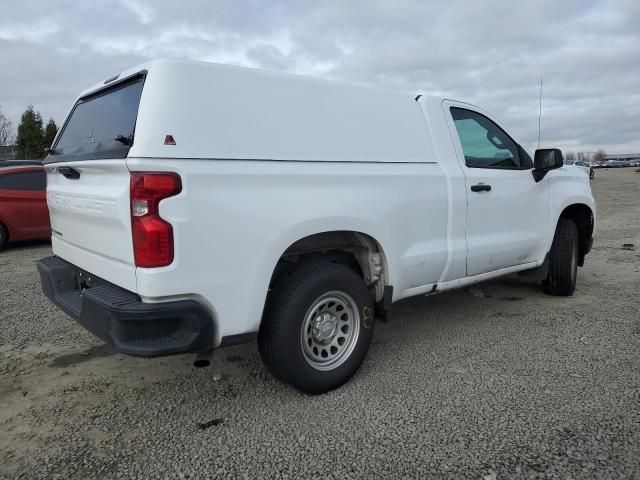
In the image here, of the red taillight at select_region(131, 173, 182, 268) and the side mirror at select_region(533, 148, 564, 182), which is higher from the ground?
the side mirror at select_region(533, 148, 564, 182)

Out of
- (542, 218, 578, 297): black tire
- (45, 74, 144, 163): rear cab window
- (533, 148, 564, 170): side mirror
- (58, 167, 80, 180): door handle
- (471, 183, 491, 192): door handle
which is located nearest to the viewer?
(45, 74, 144, 163): rear cab window

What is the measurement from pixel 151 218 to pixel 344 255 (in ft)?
5.00

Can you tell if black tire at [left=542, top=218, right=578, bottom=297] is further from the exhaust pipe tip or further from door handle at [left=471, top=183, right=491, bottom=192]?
the exhaust pipe tip

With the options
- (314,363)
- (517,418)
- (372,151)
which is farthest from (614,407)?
(372,151)

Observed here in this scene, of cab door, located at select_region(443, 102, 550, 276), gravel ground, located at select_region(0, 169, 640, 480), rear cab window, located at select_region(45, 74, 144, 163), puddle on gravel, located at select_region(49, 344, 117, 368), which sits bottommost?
gravel ground, located at select_region(0, 169, 640, 480)

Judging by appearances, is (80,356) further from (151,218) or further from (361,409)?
(361,409)

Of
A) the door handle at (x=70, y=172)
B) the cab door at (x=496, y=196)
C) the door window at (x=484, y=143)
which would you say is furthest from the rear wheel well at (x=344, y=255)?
the door handle at (x=70, y=172)

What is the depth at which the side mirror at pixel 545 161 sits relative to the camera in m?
4.69

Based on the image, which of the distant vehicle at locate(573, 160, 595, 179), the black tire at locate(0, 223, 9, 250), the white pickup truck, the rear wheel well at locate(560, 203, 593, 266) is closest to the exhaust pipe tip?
the white pickup truck

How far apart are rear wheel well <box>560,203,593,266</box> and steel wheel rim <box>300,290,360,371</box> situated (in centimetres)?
316

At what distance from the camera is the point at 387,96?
3.72 m

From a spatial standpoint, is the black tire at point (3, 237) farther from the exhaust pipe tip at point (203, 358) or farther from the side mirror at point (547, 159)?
the side mirror at point (547, 159)

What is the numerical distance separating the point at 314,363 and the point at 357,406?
1.22 ft

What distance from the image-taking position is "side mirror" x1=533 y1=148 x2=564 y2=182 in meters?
4.69
